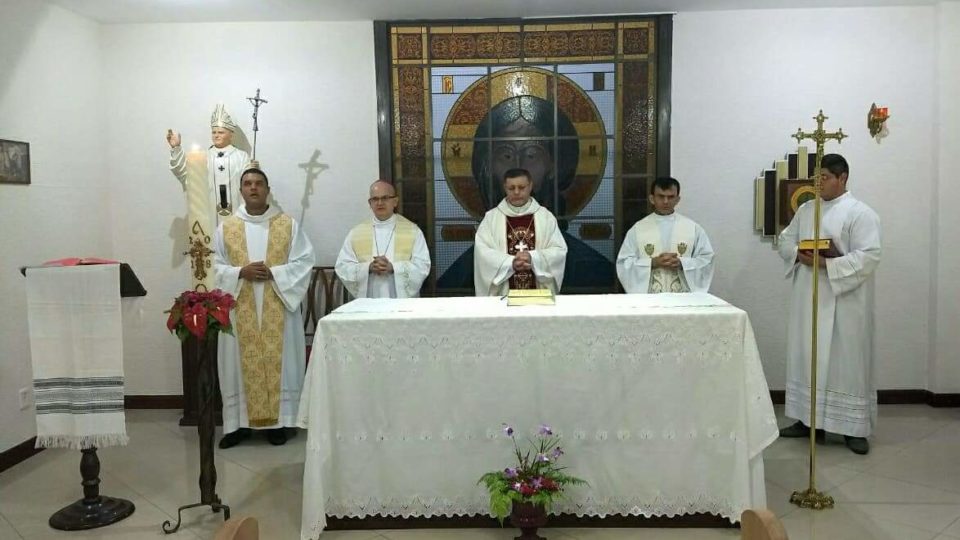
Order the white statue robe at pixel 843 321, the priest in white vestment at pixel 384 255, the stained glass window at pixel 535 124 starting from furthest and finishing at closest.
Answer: the stained glass window at pixel 535 124
the priest in white vestment at pixel 384 255
the white statue robe at pixel 843 321

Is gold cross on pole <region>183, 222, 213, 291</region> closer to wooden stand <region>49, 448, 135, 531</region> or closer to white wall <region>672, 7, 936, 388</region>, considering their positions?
wooden stand <region>49, 448, 135, 531</region>

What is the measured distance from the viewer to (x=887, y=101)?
6203 millimetres

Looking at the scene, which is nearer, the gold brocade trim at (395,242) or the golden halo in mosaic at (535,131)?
the gold brocade trim at (395,242)

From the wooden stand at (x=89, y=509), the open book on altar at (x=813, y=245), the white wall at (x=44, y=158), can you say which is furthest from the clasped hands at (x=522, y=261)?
the white wall at (x=44, y=158)

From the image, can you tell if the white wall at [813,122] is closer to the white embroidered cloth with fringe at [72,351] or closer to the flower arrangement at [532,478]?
the flower arrangement at [532,478]

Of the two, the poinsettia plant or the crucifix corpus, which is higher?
the crucifix corpus

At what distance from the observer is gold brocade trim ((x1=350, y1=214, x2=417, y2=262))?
582 cm

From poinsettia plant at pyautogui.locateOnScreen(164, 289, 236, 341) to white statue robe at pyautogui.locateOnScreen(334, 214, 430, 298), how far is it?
1.74 metres

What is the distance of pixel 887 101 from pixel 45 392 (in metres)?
6.41

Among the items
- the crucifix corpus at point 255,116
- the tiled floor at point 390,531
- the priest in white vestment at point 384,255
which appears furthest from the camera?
the crucifix corpus at point 255,116

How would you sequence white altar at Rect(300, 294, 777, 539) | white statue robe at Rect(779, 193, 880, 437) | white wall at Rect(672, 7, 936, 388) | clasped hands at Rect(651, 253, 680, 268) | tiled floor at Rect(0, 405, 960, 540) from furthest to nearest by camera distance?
1. white wall at Rect(672, 7, 936, 388)
2. clasped hands at Rect(651, 253, 680, 268)
3. white statue robe at Rect(779, 193, 880, 437)
4. tiled floor at Rect(0, 405, 960, 540)
5. white altar at Rect(300, 294, 777, 539)

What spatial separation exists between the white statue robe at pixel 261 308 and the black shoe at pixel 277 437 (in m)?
0.08

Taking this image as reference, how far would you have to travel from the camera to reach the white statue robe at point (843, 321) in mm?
5062

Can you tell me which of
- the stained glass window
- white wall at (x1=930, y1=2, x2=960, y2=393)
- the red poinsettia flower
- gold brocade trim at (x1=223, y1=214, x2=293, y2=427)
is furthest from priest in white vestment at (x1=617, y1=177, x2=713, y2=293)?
the red poinsettia flower
